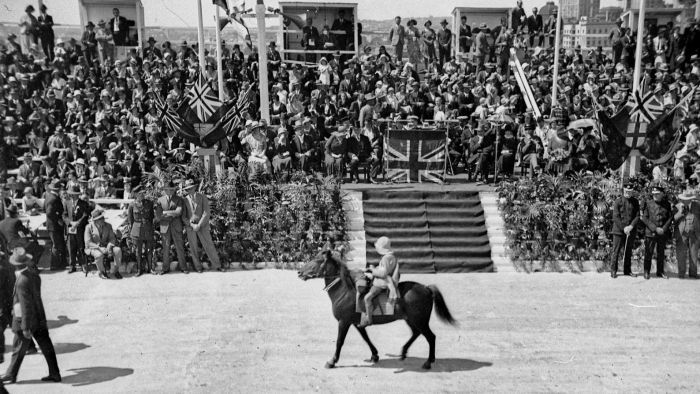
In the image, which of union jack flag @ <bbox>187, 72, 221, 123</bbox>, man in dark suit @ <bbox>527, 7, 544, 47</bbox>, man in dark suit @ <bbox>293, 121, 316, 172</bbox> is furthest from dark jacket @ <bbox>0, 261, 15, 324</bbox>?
man in dark suit @ <bbox>527, 7, 544, 47</bbox>

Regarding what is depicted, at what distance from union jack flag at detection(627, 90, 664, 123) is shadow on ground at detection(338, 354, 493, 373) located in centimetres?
901

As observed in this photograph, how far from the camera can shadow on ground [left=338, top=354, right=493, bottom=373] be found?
35.1 feet

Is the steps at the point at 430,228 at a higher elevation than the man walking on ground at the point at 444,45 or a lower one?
lower

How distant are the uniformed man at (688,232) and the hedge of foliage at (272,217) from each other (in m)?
7.14

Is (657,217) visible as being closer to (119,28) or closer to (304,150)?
(304,150)

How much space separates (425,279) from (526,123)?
239 inches

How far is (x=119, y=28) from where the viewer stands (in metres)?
27.4

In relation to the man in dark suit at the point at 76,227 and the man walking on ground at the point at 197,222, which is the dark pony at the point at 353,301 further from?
the man in dark suit at the point at 76,227

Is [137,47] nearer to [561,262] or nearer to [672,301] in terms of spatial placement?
[561,262]

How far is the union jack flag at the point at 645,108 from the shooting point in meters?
17.2

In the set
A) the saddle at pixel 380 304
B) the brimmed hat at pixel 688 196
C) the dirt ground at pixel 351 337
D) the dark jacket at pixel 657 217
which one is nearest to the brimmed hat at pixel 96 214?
the dirt ground at pixel 351 337

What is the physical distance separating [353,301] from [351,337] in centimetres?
172

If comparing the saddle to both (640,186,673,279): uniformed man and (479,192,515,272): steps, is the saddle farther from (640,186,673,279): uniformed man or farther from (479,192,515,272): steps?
(640,186,673,279): uniformed man

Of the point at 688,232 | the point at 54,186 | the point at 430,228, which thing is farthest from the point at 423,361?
the point at 54,186
